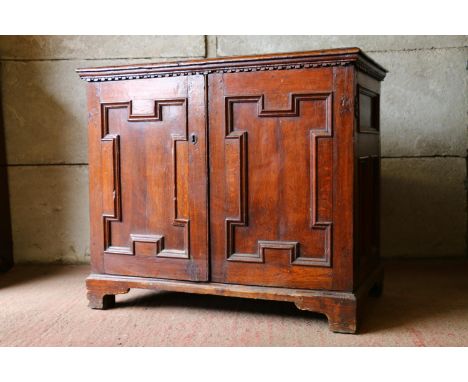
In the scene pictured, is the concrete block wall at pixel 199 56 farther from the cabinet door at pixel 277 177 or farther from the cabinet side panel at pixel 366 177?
the cabinet door at pixel 277 177

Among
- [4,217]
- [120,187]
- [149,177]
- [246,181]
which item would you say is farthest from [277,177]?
[4,217]

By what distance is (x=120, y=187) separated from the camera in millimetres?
2488

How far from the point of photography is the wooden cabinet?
7.07 feet

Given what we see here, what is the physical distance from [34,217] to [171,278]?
4.88ft

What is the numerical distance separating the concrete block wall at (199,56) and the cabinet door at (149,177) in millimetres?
983

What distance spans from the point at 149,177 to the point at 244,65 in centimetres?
65

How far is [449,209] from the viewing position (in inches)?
131

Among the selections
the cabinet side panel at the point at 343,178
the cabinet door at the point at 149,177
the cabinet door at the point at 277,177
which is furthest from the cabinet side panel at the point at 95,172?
the cabinet side panel at the point at 343,178

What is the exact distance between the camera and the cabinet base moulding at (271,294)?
2.17 meters

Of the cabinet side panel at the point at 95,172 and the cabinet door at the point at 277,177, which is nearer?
the cabinet door at the point at 277,177

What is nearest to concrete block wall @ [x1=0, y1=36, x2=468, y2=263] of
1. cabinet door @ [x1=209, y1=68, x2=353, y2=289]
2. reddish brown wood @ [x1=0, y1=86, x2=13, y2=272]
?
reddish brown wood @ [x1=0, y1=86, x2=13, y2=272]

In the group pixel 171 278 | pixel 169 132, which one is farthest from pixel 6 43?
pixel 171 278

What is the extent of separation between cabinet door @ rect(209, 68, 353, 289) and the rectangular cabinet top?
0.10ft

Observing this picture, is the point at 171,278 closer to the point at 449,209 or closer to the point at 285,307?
the point at 285,307
